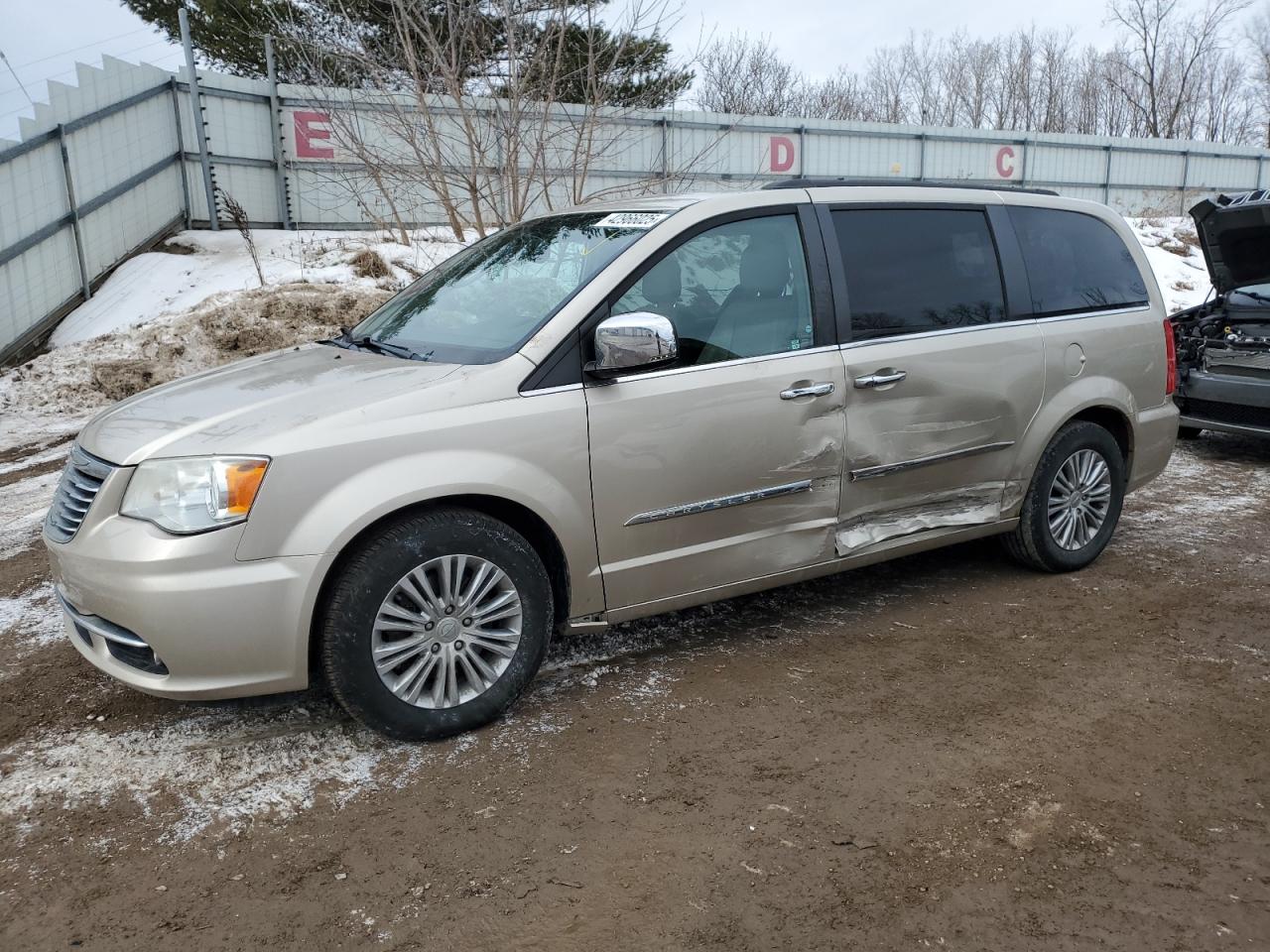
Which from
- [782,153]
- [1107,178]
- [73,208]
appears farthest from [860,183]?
[1107,178]

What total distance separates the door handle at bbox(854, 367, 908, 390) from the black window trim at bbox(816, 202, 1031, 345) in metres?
0.15

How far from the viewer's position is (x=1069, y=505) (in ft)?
16.1

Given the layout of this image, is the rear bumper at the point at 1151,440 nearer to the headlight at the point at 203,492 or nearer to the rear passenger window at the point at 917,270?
the rear passenger window at the point at 917,270

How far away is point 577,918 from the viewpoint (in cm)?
251

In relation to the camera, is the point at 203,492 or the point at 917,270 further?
the point at 917,270

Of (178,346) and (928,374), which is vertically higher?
(928,374)

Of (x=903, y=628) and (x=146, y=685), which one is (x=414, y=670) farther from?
(x=903, y=628)

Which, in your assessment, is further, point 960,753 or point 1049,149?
point 1049,149

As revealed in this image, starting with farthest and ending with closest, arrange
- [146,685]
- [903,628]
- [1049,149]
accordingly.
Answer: [1049,149], [903,628], [146,685]

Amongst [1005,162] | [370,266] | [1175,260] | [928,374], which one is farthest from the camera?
[1005,162]

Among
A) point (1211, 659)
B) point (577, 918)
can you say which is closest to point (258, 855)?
point (577, 918)

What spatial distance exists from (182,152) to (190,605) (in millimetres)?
12467

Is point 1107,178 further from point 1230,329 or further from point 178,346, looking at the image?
point 178,346

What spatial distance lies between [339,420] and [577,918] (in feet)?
5.40
